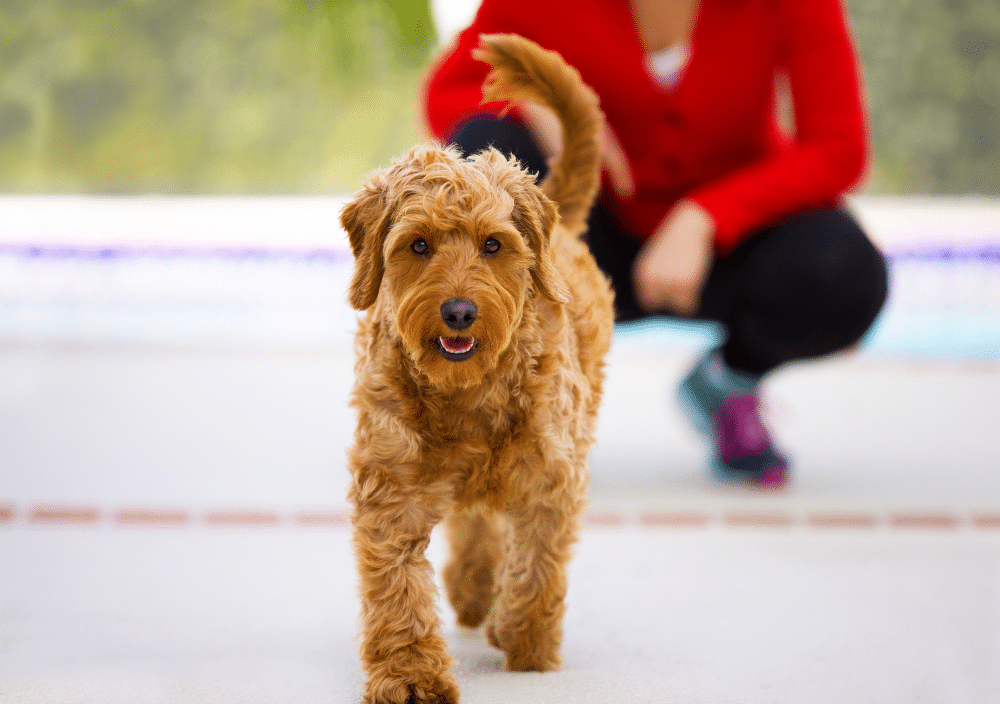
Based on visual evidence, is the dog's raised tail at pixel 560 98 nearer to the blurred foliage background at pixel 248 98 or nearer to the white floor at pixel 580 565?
the white floor at pixel 580 565

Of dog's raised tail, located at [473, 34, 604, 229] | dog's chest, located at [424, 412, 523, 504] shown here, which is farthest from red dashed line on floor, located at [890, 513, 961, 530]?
dog's chest, located at [424, 412, 523, 504]

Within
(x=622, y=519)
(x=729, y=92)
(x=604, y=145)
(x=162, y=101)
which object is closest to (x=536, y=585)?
(x=622, y=519)

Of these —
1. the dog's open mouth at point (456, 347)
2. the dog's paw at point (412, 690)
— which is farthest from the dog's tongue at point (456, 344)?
the dog's paw at point (412, 690)

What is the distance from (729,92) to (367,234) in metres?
1.44

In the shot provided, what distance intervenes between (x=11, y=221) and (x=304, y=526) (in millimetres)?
7391

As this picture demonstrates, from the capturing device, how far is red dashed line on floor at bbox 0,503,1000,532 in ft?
7.72

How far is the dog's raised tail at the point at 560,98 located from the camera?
1600 millimetres

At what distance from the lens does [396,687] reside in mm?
1272

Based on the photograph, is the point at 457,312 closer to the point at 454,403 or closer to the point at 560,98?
the point at 454,403

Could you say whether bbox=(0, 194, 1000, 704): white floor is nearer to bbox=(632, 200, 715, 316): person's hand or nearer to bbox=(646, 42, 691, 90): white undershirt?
bbox=(632, 200, 715, 316): person's hand

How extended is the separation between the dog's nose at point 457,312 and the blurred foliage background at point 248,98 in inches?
232

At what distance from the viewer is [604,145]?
2312mm

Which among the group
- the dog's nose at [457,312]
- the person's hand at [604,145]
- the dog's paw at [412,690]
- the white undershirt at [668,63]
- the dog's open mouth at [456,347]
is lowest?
the dog's paw at [412,690]

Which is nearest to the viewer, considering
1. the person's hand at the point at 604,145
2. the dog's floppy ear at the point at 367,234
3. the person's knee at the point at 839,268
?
the dog's floppy ear at the point at 367,234
